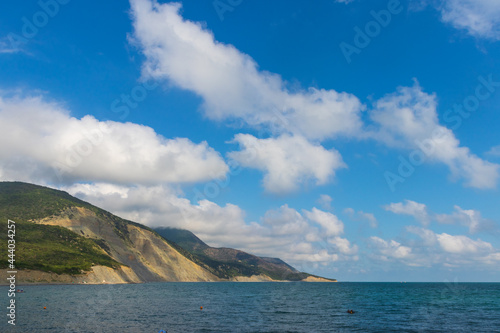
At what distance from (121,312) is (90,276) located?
130m

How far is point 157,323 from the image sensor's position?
185ft

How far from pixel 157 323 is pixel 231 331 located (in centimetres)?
1415

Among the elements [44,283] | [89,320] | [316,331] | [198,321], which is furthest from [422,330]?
[44,283]

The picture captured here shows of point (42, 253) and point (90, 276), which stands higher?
point (42, 253)

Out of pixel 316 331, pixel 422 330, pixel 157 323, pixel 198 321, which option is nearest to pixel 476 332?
pixel 422 330

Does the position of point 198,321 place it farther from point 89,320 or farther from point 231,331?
point 89,320

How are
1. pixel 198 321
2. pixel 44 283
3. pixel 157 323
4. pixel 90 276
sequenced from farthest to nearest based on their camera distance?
1. pixel 90 276
2. pixel 44 283
3. pixel 198 321
4. pixel 157 323

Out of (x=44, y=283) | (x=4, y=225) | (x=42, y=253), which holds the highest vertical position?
(x=4, y=225)

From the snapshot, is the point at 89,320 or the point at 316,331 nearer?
the point at 316,331

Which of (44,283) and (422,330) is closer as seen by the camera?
(422,330)

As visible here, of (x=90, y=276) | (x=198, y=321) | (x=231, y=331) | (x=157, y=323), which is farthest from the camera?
(x=90, y=276)

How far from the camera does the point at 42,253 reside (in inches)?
6718

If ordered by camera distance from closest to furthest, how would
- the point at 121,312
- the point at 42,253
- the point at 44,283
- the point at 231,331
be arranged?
the point at 231,331, the point at 121,312, the point at 44,283, the point at 42,253

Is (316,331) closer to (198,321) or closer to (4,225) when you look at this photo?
(198,321)
